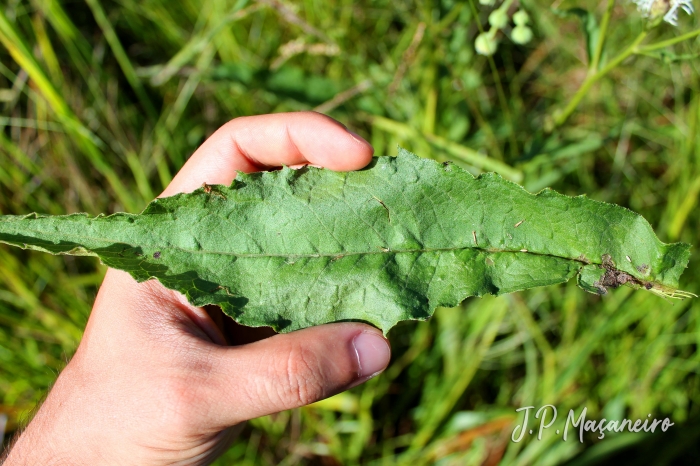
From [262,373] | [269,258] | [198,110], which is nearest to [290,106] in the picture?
[198,110]

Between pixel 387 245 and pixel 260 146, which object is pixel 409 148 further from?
pixel 387 245

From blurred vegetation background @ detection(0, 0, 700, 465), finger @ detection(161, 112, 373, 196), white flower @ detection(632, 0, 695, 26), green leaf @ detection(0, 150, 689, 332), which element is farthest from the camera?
blurred vegetation background @ detection(0, 0, 700, 465)

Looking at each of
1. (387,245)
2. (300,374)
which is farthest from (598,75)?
(300,374)

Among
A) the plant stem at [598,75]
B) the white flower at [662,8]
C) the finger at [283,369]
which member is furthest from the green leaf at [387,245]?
the white flower at [662,8]

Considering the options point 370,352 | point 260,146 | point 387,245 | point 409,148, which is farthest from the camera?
point 409,148

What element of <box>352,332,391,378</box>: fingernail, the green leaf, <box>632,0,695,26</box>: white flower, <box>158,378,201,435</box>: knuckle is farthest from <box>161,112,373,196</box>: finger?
<box>632,0,695,26</box>: white flower

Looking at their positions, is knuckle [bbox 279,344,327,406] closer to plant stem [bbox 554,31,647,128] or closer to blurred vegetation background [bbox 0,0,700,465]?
blurred vegetation background [bbox 0,0,700,465]

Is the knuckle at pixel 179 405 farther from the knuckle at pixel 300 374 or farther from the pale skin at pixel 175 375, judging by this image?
the knuckle at pixel 300 374
